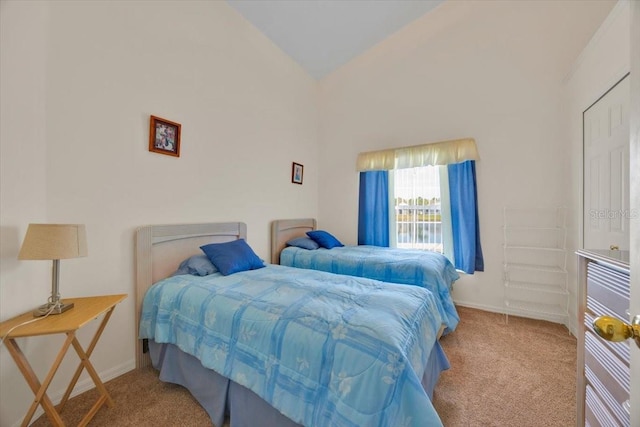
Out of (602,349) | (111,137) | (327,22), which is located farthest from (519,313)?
(111,137)

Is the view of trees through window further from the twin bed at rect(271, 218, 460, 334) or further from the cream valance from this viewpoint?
the twin bed at rect(271, 218, 460, 334)

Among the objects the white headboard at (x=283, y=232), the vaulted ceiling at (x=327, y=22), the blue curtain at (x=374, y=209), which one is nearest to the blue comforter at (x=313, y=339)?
the white headboard at (x=283, y=232)

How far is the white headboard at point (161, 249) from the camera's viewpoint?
1.98 m

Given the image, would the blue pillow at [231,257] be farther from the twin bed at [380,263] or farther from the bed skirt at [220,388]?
the twin bed at [380,263]

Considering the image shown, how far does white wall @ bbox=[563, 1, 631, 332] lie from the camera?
5.97ft

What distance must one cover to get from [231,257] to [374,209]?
2.32 metres

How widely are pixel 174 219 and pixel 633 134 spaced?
2629 mm

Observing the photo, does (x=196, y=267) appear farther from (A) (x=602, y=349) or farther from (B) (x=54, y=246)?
(A) (x=602, y=349)

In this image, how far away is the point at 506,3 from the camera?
3.03 meters

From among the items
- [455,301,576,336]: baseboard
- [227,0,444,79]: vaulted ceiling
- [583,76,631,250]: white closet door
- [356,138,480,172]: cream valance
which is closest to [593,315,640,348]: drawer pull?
[583,76,631,250]: white closet door

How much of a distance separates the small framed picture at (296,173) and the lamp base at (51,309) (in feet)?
9.09

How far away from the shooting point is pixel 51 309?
139cm

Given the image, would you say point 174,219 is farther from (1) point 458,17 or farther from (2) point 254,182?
(1) point 458,17

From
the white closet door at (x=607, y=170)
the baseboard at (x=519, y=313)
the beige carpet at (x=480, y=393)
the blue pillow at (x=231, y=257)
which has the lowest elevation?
the beige carpet at (x=480, y=393)
